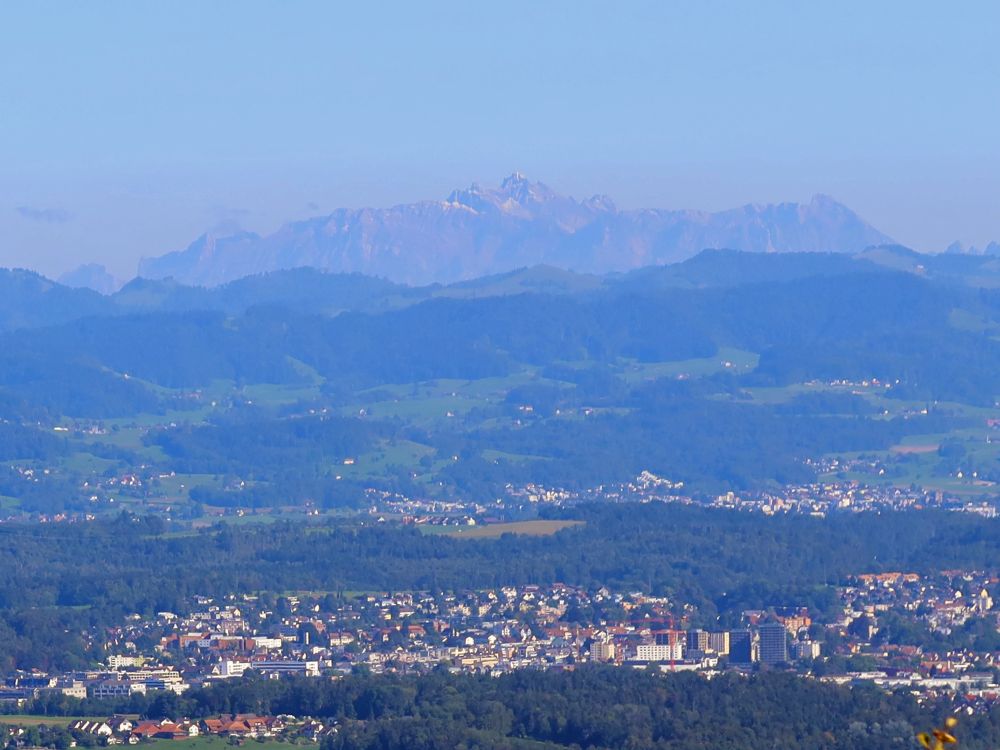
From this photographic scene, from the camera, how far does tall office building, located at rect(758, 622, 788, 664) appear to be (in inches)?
3155

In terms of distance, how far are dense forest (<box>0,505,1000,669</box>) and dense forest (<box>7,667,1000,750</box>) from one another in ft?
60.8

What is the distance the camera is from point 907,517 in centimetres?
11519

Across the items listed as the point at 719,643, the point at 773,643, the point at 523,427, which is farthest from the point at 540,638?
the point at 523,427

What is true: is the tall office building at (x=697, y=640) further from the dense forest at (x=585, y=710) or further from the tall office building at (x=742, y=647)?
the dense forest at (x=585, y=710)

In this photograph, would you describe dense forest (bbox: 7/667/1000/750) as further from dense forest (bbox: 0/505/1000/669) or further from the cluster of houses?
dense forest (bbox: 0/505/1000/669)

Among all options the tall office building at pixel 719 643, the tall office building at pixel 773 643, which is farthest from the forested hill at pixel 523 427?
the tall office building at pixel 773 643

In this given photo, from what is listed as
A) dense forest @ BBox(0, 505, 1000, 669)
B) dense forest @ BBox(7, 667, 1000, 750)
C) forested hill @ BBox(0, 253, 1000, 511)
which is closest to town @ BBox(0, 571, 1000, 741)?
dense forest @ BBox(0, 505, 1000, 669)

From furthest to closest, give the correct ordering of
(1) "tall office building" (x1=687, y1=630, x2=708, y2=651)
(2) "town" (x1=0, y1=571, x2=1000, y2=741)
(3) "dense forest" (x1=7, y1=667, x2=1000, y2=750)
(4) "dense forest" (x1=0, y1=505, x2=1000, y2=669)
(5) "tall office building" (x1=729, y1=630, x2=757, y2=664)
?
1. (4) "dense forest" (x1=0, y1=505, x2=1000, y2=669)
2. (1) "tall office building" (x1=687, y1=630, x2=708, y2=651)
3. (5) "tall office building" (x1=729, y1=630, x2=757, y2=664)
4. (2) "town" (x1=0, y1=571, x2=1000, y2=741)
5. (3) "dense forest" (x1=7, y1=667, x2=1000, y2=750)

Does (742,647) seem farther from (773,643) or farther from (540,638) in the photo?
(540,638)

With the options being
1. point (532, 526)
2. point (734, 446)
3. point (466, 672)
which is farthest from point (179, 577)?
point (734, 446)

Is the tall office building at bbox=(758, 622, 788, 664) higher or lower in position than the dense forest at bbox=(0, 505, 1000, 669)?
lower

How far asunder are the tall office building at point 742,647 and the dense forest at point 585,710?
8.01 m

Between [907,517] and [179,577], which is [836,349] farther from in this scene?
[179,577]

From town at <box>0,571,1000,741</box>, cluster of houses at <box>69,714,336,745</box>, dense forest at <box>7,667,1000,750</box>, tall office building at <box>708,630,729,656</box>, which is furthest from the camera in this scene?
tall office building at <box>708,630,729,656</box>
